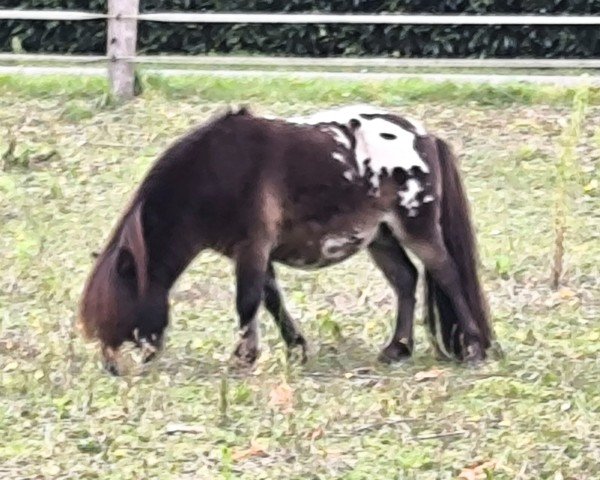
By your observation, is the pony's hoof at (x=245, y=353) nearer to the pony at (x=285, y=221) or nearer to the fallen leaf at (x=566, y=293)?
the pony at (x=285, y=221)

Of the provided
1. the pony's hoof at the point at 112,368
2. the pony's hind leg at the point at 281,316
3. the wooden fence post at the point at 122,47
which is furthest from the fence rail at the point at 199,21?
the pony's hoof at the point at 112,368

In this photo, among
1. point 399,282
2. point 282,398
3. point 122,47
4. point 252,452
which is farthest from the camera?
point 122,47

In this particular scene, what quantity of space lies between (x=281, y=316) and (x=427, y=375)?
72 centimetres

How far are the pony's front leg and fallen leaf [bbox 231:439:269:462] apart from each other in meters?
0.94

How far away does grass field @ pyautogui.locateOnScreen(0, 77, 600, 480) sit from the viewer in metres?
5.67

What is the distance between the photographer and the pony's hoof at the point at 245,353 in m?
6.66

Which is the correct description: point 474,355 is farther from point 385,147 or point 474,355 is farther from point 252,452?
point 252,452

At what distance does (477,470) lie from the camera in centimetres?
546

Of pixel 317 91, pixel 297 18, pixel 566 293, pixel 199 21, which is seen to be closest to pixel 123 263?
pixel 566 293

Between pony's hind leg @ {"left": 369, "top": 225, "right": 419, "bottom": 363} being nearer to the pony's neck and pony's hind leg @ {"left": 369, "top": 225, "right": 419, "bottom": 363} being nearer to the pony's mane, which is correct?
the pony's neck

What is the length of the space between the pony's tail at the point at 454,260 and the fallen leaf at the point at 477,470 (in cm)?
133

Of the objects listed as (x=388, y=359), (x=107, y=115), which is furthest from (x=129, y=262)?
(x=107, y=115)

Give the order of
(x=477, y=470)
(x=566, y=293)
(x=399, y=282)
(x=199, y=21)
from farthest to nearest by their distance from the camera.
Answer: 1. (x=199, y=21)
2. (x=566, y=293)
3. (x=399, y=282)
4. (x=477, y=470)

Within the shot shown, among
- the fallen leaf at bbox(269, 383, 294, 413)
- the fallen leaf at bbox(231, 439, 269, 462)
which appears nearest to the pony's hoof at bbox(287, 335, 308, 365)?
the fallen leaf at bbox(269, 383, 294, 413)
